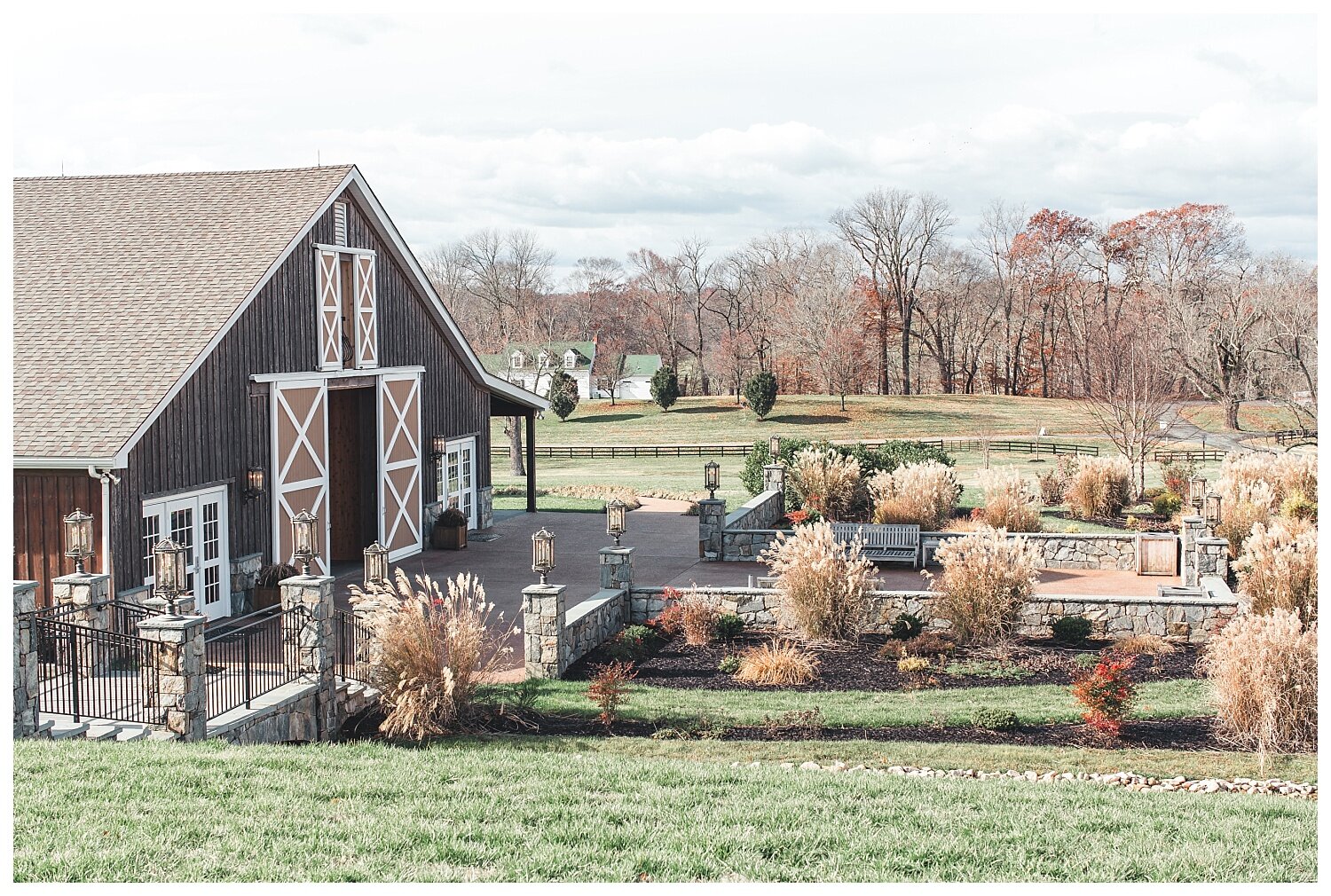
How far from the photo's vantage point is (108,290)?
17719mm

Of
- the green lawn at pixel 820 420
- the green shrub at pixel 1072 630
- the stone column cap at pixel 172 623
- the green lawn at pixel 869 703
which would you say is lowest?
the green lawn at pixel 869 703

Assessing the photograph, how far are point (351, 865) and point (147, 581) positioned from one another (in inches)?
388

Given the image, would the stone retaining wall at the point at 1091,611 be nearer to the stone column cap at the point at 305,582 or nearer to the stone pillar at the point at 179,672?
the stone column cap at the point at 305,582

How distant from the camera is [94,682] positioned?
11008 mm

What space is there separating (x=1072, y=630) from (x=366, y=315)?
12.1 meters

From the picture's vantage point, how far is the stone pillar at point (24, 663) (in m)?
10.3

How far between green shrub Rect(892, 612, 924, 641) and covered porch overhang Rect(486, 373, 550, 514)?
11802 millimetres

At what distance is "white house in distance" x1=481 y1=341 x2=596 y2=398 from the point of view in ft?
203

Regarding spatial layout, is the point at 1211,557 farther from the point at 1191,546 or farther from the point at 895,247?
the point at 895,247

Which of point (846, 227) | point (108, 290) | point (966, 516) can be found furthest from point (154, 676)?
point (846, 227)

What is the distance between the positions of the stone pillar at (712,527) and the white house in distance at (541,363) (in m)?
33.4

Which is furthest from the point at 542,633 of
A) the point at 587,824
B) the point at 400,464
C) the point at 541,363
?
the point at 541,363

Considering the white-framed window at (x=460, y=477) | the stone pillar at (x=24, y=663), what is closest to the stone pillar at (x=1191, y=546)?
the white-framed window at (x=460, y=477)

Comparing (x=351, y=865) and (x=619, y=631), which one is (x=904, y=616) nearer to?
(x=619, y=631)
